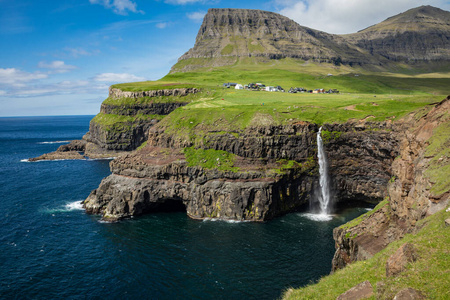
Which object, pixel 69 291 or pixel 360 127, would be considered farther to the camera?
pixel 360 127

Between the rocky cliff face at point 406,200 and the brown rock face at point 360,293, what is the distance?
1065cm

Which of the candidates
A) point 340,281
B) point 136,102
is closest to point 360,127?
point 340,281

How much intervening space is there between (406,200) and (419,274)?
16786 mm

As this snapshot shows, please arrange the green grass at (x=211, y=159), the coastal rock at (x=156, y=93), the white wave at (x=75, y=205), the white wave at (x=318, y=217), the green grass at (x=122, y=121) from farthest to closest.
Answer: the green grass at (x=122, y=121) < the coastal rock at (x=156, y=93) < the white wave at (x=75, y=205) < the green grass at (x=211, y=159) < the white wave at (x=318, y=217)

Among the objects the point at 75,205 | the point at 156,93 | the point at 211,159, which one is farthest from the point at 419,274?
the point at 156,93

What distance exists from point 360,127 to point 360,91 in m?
81.7

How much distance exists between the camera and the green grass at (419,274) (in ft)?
50.2

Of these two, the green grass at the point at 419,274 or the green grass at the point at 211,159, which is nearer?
the green grass at the point at 419,274

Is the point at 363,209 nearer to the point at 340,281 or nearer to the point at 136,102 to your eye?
the point at 340,281

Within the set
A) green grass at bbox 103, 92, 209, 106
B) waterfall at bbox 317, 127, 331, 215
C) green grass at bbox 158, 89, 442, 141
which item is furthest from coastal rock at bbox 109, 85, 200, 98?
waterfall at bbox 317, 127, 331, 215

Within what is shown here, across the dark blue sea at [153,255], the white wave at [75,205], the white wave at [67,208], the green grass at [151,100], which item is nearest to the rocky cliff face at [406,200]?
the dark blue sea at [153,255]

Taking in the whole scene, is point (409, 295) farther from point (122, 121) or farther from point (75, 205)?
point (122, 121)

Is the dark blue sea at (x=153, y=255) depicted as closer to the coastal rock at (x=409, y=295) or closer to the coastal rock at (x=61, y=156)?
the coastal rock at (x=409, y=295)

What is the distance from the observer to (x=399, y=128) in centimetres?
6288
